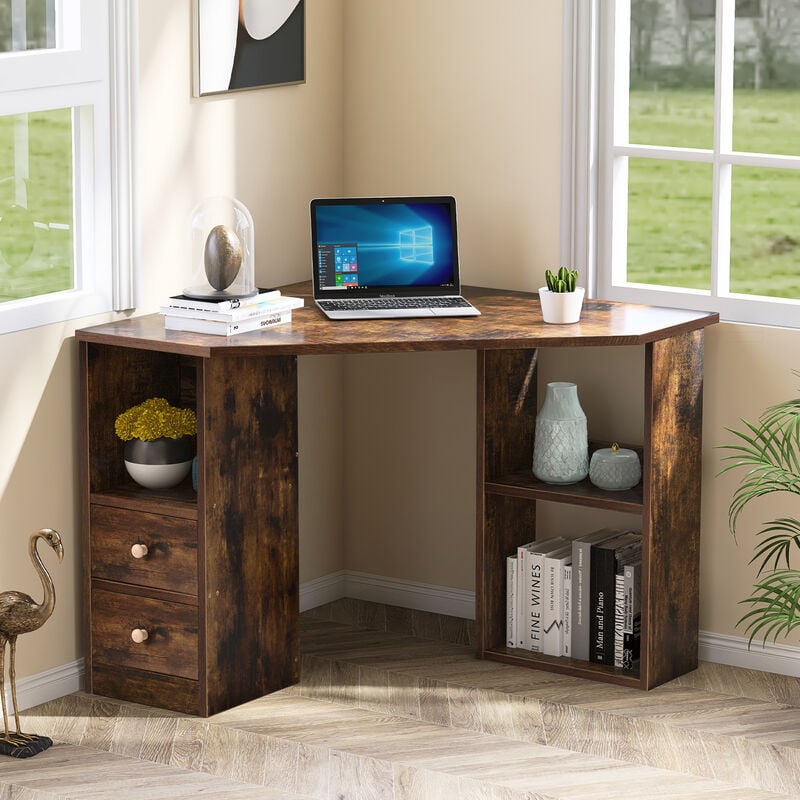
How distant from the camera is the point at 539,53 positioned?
402cm

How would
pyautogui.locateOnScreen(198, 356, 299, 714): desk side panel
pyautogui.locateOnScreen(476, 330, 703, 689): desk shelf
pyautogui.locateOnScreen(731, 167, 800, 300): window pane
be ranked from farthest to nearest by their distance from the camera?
pyautogui.locateOnScreen(731, 167, 800, 300): window pane → pyautogui.locateOnScreen(476, 330, 703, 689): desk shelf → pyautogui.locateOnScreen(198, 356, 299, 714): desk side panel

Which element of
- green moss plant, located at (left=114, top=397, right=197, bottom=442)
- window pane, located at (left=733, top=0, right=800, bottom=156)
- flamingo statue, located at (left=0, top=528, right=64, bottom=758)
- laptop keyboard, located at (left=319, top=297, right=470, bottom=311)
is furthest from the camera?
window pane, located at (left=733, top=0, right=800, bottom=156)

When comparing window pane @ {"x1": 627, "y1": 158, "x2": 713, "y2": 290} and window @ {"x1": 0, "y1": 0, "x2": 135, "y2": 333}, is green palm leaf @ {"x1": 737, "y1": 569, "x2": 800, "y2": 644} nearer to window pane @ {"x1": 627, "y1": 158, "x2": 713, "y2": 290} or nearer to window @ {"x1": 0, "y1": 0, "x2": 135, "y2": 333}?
window @ {"x1": 0, "y1": 0, "x2": 135, "y2": 333}

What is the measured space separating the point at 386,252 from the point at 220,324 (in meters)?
0.63

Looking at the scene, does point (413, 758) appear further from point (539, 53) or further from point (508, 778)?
point (539, 53)

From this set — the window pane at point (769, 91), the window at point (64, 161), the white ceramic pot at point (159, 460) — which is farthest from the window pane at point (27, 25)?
the window pane at point (769, 91)

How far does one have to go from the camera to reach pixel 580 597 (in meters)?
3.91

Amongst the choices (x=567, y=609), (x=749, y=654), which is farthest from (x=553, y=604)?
(x=749, y=654)

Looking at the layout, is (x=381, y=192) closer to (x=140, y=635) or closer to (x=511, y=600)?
(x=511, y=600)

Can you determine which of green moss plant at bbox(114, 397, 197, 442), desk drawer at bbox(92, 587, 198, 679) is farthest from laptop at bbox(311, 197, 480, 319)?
desk drawer at bbox(92, 587, 198, 679)

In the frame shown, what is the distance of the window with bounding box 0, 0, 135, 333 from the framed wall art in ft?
0.93

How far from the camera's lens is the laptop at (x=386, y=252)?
3.89 m

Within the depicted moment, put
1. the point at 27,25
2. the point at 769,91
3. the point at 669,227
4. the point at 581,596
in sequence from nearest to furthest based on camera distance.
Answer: the point at 27,25 < the point at 581,596 < the point at 769,91 < the point at 669,227

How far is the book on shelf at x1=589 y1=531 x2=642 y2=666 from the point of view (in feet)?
12.6
